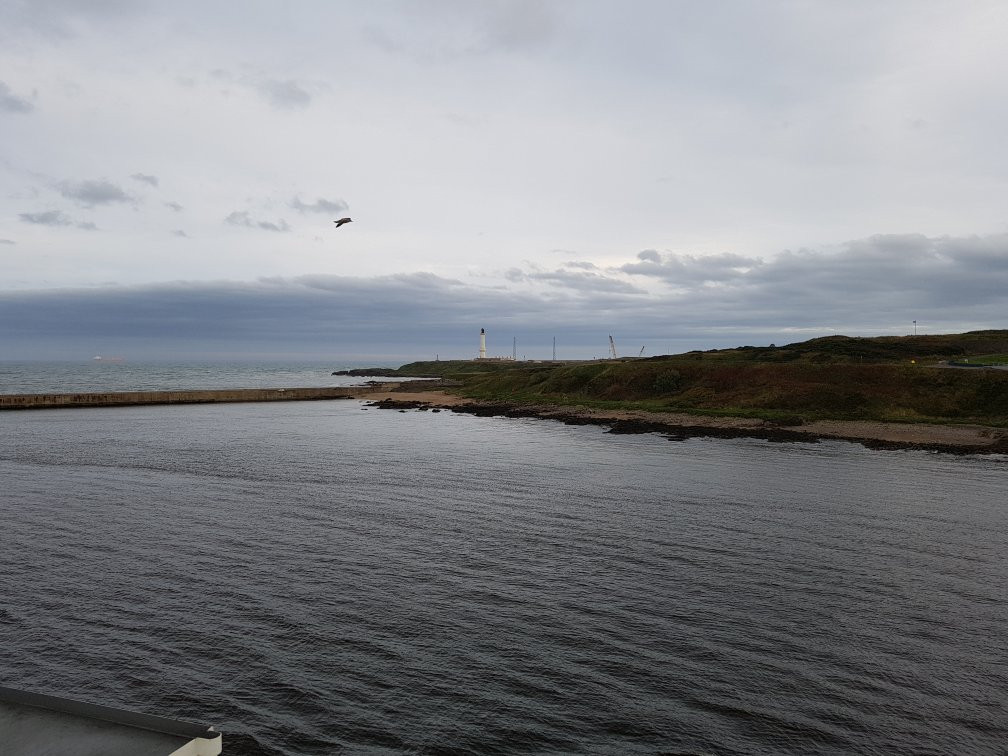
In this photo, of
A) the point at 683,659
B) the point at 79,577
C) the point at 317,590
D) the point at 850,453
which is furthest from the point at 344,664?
the point at 850,453

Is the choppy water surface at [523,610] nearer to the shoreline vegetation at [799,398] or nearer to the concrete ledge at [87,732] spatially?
the concrete ledge at [87,732]

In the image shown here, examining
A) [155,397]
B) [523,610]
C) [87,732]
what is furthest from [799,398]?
[155,397]

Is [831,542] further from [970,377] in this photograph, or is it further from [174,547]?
[970,377]

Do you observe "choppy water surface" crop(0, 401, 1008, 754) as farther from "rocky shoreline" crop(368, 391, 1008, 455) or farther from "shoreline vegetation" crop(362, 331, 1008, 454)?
"shoreline vegetation" crop(362, 331, 1008, 454)

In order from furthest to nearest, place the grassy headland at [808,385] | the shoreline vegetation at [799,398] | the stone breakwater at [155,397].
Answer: the stone breakwater at [155,397] → the grassy headland at [808,385] → the shoreline vegetation at [799,398]

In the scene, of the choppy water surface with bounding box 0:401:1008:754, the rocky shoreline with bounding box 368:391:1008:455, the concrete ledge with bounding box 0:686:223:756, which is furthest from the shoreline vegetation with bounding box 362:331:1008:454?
the concrete ledge with bounding box 0:686:223:756

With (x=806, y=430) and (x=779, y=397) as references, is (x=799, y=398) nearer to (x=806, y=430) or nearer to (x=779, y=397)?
(x=779, y=397)

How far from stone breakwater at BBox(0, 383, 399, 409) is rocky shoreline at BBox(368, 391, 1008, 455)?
4048 centimetres

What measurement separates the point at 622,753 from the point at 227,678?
6.83m

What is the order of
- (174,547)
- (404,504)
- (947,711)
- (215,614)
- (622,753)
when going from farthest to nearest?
(404,504)
(174,547)
(215,614)
(947,711)
(622,753)

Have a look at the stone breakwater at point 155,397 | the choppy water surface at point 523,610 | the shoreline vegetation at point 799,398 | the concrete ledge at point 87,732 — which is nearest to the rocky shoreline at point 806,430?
the shoreline vegetation at point 799,398

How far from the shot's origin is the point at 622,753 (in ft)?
29.2

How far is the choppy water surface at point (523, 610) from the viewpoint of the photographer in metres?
9.79

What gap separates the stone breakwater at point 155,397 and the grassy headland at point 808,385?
79.2 ft
